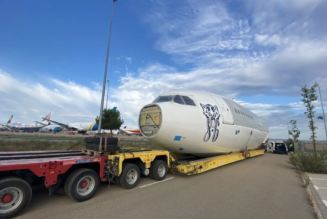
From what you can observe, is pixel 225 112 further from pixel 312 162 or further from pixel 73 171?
pixel 73 171

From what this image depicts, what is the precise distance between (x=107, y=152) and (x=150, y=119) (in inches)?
95.0

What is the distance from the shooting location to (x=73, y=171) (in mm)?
5426

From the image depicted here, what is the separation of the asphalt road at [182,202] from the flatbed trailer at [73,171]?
1.06 ft

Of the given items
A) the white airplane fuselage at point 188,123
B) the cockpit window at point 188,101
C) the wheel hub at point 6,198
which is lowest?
the wheel hub at point 6,198

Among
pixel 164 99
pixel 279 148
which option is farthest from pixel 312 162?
pixel 279 148

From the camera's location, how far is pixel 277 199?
6.06 m

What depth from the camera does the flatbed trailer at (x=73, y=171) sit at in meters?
4.25

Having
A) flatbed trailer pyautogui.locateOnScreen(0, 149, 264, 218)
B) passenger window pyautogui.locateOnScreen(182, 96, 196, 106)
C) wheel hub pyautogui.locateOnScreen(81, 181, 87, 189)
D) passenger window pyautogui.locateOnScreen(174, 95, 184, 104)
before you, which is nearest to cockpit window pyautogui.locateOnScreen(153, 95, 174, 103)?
passenger window pyautogui.locateOnScreen(174, 95, 184, 104)

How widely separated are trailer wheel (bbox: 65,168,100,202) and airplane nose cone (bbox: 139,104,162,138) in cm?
309

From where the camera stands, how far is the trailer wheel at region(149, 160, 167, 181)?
301 inches

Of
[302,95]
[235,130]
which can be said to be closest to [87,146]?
[235,130]

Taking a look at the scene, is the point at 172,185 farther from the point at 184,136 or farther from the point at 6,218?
the point at 6,218

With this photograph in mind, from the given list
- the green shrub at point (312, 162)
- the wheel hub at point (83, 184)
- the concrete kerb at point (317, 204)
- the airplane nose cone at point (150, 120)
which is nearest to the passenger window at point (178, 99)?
the airplane nose cone at point (150, 120)

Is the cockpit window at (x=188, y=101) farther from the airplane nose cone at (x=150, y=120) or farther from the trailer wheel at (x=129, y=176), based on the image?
the trailer wheel at (x=129, y=176)
